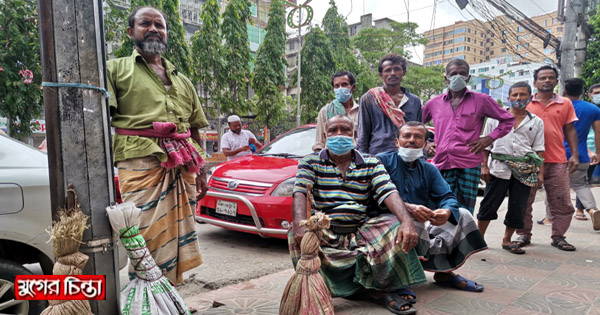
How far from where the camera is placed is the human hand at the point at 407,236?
242 centimetres

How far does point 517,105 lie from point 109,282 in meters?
4.03

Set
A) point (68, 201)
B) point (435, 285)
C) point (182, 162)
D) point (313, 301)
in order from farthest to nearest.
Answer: point (435, 285) → point (182, 162) → point (313, 301) → point (68, 201)

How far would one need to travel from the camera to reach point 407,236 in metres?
2.41

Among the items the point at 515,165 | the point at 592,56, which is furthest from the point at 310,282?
the point at 592,56

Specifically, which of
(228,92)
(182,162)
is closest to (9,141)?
(182,162)

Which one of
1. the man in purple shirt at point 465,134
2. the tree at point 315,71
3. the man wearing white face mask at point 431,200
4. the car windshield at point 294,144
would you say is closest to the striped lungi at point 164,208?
the man wearing white face mask at point 431,200

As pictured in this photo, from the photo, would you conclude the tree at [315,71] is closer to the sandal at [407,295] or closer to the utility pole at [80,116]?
the sandal at [407,295]

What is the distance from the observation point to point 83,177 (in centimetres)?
159

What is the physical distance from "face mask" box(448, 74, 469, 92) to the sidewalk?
1637mm

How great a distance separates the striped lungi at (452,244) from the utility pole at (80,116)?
6.90 ft

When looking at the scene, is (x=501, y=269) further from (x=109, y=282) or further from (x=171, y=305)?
(x=109, y=282)

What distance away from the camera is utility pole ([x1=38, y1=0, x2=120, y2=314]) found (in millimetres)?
1512

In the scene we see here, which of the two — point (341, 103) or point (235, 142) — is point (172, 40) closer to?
point (235, 142)

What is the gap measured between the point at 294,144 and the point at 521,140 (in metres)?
2.68
